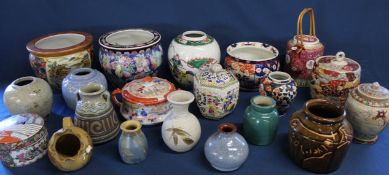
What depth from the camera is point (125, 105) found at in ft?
4.45

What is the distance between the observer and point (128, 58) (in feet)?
4.68

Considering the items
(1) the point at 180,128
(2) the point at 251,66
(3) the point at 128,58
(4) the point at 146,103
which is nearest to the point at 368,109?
(2) the point at 251,66

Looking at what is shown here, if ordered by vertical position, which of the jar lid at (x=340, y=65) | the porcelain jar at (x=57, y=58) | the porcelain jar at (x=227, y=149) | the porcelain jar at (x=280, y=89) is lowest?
the porcelain jar at (x=227, y=149)

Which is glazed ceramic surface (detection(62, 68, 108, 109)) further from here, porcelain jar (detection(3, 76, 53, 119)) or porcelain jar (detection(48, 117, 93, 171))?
porcelain jar (detection(48, 117, 93, 171))

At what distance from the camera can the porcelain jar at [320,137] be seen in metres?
1.04

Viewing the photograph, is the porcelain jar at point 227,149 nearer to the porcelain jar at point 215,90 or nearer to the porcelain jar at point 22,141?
the porcelain jar at point 215,90

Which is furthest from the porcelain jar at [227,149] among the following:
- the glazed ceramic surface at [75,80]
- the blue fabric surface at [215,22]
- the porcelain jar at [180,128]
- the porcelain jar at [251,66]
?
the glazed ceramic surface at [75,80]

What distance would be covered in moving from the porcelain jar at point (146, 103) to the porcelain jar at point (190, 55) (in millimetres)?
158

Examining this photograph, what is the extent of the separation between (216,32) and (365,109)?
0.77 metres

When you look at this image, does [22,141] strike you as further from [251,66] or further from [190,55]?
[251,66]

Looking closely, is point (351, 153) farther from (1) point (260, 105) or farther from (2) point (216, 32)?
(2) point (216, 32)

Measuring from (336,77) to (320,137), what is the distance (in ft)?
1.32

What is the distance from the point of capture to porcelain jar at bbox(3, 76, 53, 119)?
4.17 ft

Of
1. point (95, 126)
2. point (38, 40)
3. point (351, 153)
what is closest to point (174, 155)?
point (95, 126)
